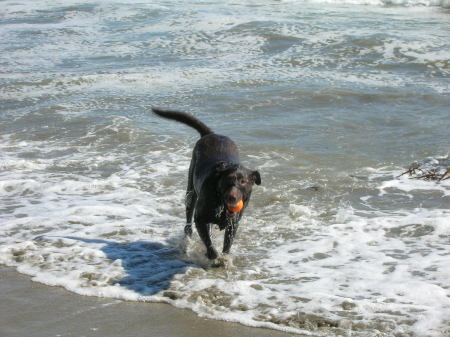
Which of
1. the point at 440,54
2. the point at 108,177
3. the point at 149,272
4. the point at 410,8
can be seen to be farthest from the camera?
the point at 410,8

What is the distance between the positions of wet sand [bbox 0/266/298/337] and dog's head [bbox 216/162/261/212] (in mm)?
967

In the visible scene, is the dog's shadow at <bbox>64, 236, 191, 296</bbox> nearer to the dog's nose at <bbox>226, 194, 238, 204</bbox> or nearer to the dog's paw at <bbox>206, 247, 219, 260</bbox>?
the dog's paw at <bbox>206, 247, 219, 260</bbox>

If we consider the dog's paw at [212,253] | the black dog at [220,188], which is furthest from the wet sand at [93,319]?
the black dog at [220,188]

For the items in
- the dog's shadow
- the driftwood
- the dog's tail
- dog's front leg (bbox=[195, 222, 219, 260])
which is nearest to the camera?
the dog's shadow

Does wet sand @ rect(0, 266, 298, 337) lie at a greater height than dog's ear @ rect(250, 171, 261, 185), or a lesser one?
lesser

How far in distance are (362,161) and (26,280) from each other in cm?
496

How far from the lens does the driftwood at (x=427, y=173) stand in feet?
24.9

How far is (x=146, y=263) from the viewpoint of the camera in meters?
5.49

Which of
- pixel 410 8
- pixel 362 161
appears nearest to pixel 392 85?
pixel 362 161

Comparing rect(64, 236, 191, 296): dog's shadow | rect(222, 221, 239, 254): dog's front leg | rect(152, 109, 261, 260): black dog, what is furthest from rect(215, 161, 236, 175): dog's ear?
rect(64, 236, 191, 296): dog's shadow

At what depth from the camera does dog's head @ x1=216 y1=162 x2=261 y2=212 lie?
4977mm

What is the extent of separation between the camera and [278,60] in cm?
1533

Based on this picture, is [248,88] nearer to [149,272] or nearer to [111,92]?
[111,92]

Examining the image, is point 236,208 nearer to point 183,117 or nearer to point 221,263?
point 221,263
